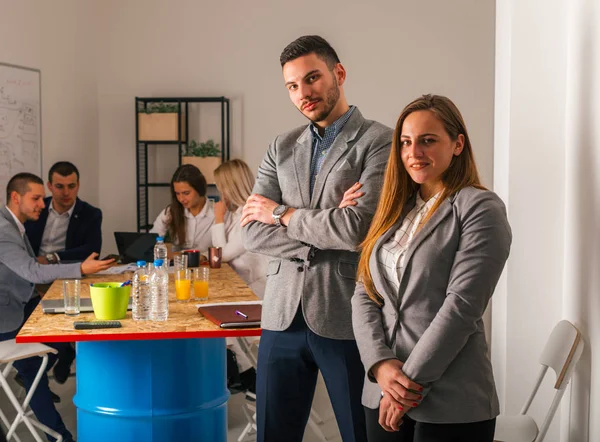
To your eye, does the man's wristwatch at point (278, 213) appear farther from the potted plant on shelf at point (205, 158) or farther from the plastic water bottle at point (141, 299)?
the potted plant on shelf at point (205, 158)

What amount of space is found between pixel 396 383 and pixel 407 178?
21.6 inches

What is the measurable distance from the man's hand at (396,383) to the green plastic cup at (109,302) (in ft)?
4.23

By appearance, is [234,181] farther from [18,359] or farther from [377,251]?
[377,251]

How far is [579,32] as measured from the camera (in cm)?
250

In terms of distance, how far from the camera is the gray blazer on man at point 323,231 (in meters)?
2.24

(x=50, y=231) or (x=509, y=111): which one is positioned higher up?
(x=509, y=111)

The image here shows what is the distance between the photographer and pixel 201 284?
10.6 ft

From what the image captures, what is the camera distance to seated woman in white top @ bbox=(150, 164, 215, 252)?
514 cm

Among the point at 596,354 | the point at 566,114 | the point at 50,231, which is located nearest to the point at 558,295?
the point at 596,354

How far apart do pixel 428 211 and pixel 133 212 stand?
542cm

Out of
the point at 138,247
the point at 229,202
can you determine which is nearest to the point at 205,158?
the point at 229,202

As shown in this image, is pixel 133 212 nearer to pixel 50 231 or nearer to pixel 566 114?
pixel 50 231

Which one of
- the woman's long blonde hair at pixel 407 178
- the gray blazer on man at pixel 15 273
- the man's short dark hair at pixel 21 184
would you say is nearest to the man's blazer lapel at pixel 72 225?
the man's short dark hair at pixel 21 184

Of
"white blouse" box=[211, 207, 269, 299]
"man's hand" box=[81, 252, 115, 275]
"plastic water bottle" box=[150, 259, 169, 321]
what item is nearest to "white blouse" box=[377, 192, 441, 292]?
"plastic water bottle" box=[150, 259, 169, 321]
